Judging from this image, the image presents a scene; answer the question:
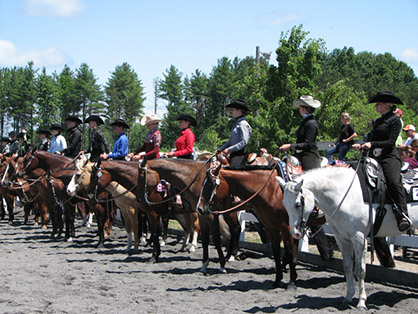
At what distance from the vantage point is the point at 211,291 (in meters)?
8.24

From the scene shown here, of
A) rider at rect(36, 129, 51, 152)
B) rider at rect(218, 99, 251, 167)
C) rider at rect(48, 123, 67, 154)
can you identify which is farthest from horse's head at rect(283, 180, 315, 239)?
rider at rect(36, 129, 51, 152)

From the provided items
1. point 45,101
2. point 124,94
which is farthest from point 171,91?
point 45,101

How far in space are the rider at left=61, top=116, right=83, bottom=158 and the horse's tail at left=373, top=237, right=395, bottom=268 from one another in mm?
10034

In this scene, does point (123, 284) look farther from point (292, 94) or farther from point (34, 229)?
point (292, 94)

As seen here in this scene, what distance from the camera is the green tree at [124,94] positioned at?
8886 cm

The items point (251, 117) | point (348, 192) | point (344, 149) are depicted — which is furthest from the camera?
point (251, 117)

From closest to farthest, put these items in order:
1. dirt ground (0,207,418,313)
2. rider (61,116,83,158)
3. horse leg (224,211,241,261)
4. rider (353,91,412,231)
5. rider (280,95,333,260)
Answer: dirt ground (0,207,418,313), rider (353,91,412,231), rider (280,95,333,260), horse leg (224,211,241,261), rider (61,116,83,158)

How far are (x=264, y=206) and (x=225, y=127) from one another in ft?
215

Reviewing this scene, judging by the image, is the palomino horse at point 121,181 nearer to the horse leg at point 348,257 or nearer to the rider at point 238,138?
the rider at point 238,138

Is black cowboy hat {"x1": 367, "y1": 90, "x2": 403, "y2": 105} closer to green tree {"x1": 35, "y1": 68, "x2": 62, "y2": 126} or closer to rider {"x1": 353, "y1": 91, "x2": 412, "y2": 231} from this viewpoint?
rider {"x1": 353, "y1": 91, "x2": 412, "y2": 231}

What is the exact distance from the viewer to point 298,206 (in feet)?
23.4

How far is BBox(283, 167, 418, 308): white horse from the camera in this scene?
23.4 feet

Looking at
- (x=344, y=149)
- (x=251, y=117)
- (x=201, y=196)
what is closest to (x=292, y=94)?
(x=251, y=117)

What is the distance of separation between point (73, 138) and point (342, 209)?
10.5m
